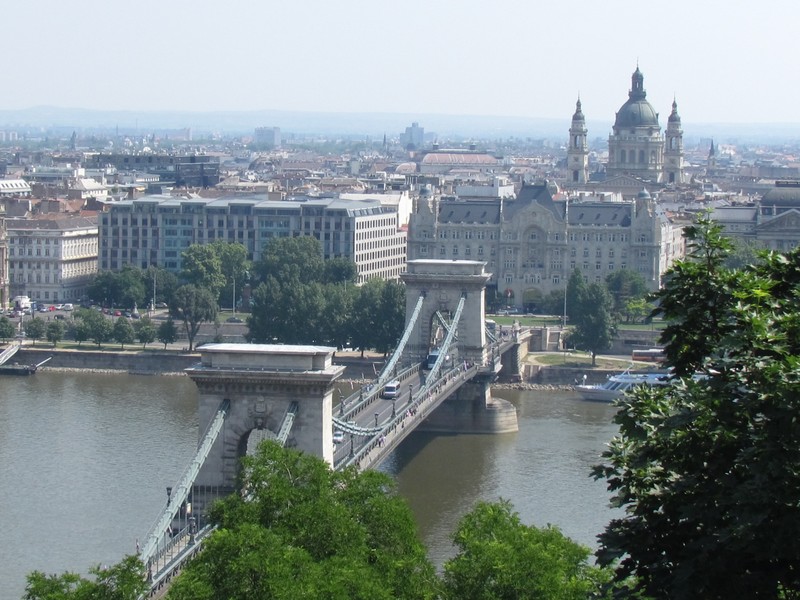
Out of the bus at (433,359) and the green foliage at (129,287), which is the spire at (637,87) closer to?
the green foliage at (129,287)

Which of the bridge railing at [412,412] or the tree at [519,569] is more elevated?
the tree at [519,569]

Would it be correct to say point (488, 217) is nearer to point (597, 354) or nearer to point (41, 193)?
point (597, 354)

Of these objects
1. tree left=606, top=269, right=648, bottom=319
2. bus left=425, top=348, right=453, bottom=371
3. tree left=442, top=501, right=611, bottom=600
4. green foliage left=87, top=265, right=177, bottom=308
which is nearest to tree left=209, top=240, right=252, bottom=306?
green foliage left=87, top=265, right=177, bottom=308

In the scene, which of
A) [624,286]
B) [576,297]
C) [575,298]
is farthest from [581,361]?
[624,286]

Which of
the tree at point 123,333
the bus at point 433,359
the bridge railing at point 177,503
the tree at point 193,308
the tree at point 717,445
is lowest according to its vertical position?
the tree at point 123,333

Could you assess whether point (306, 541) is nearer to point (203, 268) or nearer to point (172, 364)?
point (172, 364)

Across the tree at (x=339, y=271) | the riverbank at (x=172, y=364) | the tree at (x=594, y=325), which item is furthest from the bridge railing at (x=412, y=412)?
the tree at (x=339, y=271)

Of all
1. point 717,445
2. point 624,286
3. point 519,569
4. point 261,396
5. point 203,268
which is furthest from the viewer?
point 624,286
